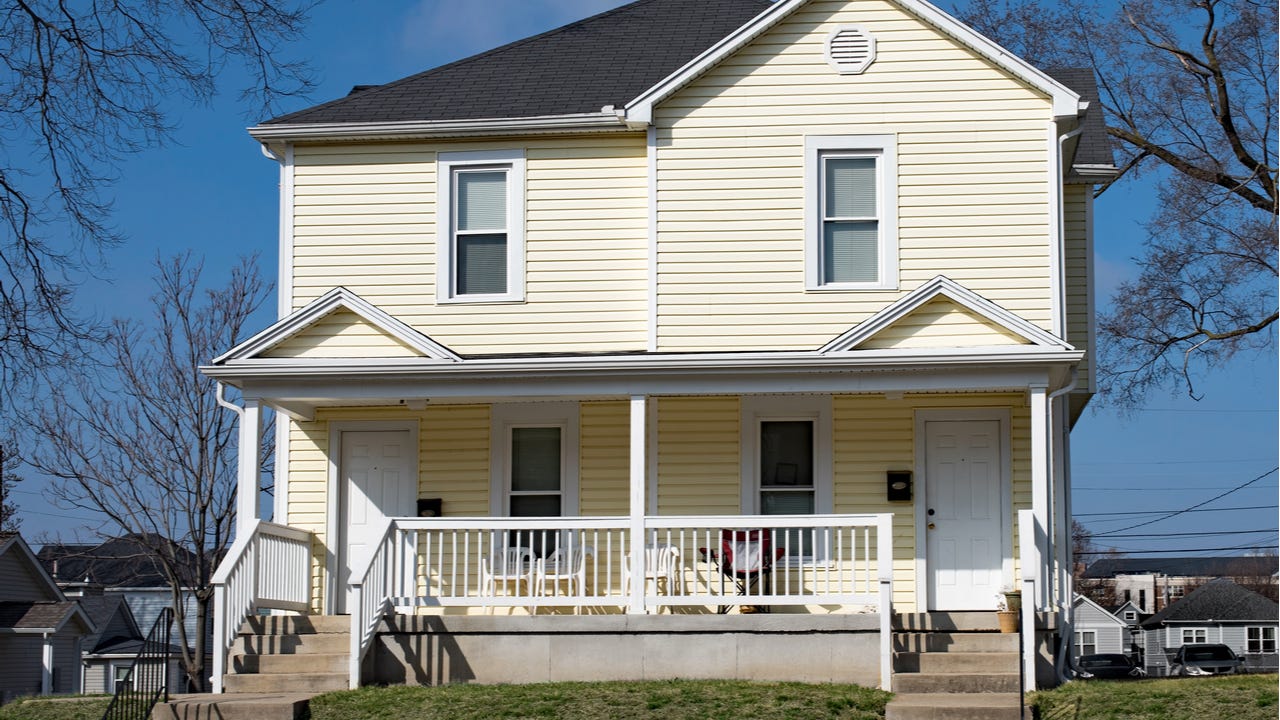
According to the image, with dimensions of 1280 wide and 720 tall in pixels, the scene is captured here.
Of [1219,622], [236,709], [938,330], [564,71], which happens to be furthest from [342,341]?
[1219,622]

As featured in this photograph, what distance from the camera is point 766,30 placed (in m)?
16.1

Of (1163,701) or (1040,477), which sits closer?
(1163,701)

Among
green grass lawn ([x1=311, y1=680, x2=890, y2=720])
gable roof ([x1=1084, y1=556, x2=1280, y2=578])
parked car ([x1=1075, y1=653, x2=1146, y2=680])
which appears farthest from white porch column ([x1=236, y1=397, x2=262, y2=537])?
gable roof ([x1=1084, y1=556, x2=1280, y2=578])

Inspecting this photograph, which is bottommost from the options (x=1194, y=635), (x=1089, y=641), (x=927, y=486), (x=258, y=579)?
(x=1089, y=641)

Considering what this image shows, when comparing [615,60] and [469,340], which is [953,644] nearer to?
[469,340]

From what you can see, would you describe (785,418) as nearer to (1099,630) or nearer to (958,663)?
(958,663)

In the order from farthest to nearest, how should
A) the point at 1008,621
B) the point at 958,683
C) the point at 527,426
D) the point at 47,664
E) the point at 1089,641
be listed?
1. the point at 1089,641
2. the point at 47,664
3. the point at 527,426
4. the point at 1008,621
5. the point at 958,683

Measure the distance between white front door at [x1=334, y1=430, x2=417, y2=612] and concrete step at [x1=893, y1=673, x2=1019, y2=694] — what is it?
5.86 metres

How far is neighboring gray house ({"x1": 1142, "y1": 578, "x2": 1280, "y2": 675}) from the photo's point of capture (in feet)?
238

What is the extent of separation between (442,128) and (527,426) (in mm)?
3284

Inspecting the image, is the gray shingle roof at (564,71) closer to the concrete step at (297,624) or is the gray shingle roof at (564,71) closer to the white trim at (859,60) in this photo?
the white trim at (859,60)

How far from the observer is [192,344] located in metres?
27.2

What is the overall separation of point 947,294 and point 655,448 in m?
3.40

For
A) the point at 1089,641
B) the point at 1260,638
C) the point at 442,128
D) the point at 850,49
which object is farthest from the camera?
the point at 1089,641
